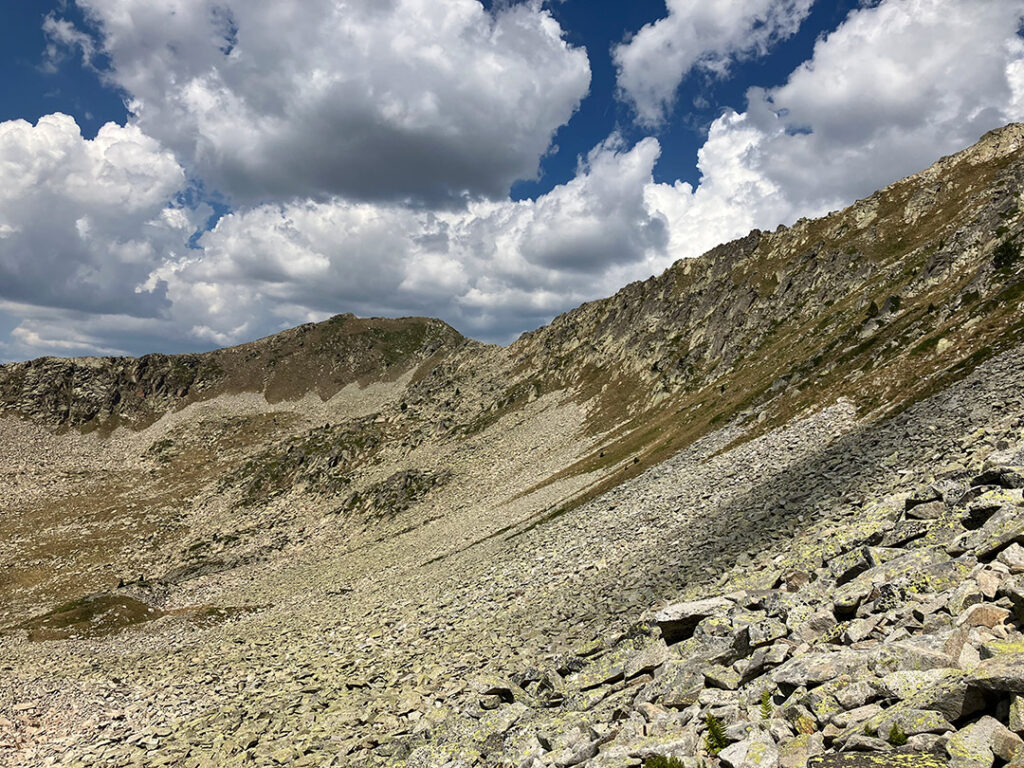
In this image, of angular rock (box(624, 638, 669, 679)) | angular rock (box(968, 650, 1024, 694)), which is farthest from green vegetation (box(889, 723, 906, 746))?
angular rock (box(624, 638, 669, 679))

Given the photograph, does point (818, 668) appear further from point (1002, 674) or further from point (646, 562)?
point (646, 562)

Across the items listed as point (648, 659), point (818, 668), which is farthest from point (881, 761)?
point (648, 659)

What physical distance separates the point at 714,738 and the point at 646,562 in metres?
20.1

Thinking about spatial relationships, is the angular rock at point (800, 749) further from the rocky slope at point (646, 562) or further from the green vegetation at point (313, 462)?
the green vegetation at point (313, 462)

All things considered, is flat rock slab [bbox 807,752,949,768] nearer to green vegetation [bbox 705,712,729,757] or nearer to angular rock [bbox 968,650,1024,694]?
angular rock [bbox 968,650,1024,694]

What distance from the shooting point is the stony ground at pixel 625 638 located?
1023cm

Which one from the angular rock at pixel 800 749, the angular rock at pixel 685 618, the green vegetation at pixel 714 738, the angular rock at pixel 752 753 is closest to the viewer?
the angular rock at pixel 800 749

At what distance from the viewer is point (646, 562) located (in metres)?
29.0

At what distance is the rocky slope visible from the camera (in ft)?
35.6

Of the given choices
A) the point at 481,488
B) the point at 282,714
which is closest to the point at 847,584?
the point at 282,714

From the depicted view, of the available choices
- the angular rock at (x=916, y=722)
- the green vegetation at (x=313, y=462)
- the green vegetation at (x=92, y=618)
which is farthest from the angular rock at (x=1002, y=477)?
the green vegetation at (x=313, y=462)

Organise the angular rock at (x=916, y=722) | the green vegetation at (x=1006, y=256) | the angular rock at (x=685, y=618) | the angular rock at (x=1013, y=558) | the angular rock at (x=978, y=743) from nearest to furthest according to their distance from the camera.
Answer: the angular rock at (x=978, y=743) < the angular rock at (x=916, y=722) < the angular rock at (x=1013, y=558) < the angular rock at (x=685, y=618) < the green vegetation at (x=1006, y=256)

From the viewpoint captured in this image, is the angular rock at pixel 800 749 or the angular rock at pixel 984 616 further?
the angular rock at pixel 984 616

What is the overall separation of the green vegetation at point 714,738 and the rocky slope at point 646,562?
0.20 feet
